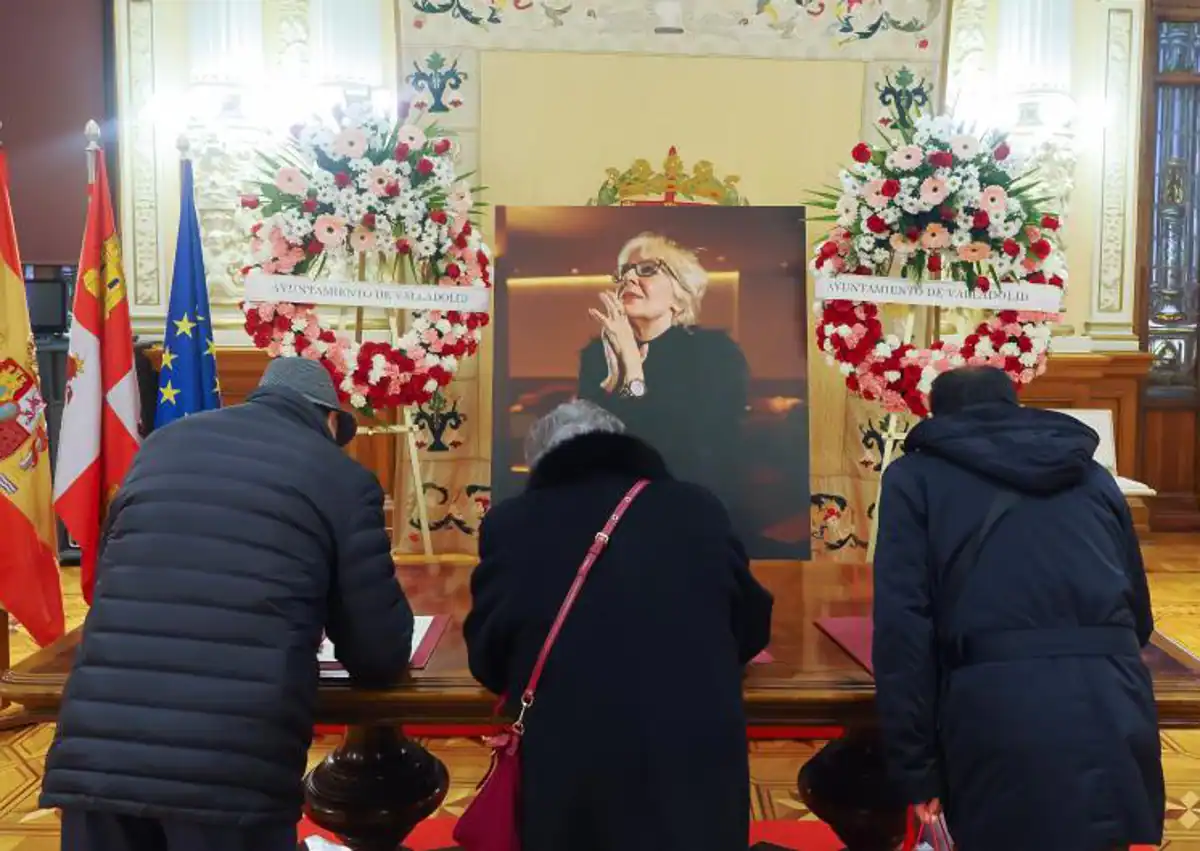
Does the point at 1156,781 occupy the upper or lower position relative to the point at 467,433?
lower

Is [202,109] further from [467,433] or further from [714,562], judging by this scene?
[714,562]

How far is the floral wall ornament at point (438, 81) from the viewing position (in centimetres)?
449

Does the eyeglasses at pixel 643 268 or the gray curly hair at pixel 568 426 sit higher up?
the eyeglasses at pixel 643 268

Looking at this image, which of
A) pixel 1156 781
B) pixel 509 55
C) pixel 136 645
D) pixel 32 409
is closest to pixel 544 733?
pixel 136 645

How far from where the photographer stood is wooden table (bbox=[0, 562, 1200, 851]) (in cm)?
Result: 207

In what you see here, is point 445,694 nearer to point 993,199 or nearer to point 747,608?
point 747,608

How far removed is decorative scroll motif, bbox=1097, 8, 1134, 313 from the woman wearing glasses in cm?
408

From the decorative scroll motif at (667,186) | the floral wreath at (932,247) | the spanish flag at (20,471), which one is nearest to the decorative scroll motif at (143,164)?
the spanish flag at (20,471)

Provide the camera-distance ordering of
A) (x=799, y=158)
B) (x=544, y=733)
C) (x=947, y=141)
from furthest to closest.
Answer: (x=799, y=158) < (x=947, y=141) < (x=544, y=733)

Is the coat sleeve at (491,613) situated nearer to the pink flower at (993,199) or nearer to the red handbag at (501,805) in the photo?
the red handbag at (501,805)

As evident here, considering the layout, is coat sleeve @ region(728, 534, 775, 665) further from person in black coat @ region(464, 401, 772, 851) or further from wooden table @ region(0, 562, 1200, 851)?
wooden table @ region(0, 562, 1200, 851)

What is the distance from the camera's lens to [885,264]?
3348mm

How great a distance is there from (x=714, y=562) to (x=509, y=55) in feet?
11.0

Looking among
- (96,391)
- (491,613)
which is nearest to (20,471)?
(96,391)
